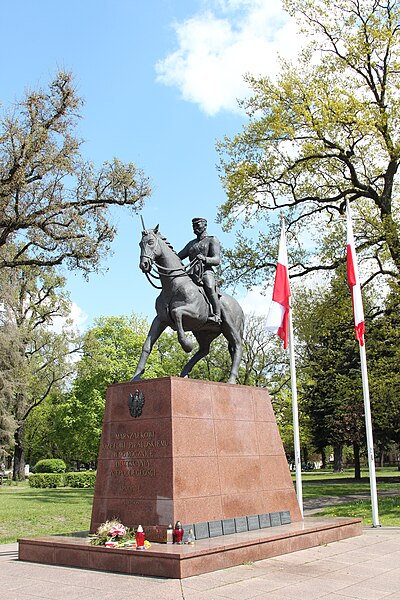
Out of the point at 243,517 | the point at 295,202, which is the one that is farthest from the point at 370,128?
the point at 243,517

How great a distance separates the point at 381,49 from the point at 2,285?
62.0 ft

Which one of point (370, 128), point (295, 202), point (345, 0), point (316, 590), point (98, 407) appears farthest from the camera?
point (98, 407)

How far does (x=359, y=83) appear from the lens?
76.0ft

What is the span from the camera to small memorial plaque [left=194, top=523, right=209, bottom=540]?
9.39 meters

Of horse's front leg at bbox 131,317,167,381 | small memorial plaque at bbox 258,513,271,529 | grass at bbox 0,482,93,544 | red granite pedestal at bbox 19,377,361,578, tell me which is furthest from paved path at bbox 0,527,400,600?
grass at bbox 0,482,93,544

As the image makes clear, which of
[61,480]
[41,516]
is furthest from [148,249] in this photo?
[61,480]

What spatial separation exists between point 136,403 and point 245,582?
135 inches

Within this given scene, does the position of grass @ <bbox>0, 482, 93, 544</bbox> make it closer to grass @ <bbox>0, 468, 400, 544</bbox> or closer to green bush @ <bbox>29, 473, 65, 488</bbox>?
grass @ <bbox>0, 468, 400, 544</bbox>

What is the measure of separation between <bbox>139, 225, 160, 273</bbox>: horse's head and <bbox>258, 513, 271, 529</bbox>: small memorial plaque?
4671 millimetres

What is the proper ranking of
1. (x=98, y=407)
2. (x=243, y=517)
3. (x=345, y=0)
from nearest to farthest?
(x=243, y=517)
(x=345, y=0)
(x=98, y=407)

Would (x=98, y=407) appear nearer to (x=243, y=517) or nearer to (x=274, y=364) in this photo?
(x=274, y=364)

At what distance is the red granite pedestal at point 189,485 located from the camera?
29.3ft

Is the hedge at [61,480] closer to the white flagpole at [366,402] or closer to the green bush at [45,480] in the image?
the green bush at [45,480]

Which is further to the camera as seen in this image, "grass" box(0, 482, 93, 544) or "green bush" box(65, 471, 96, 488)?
"green bush" box(65, 471, 96, 488)
